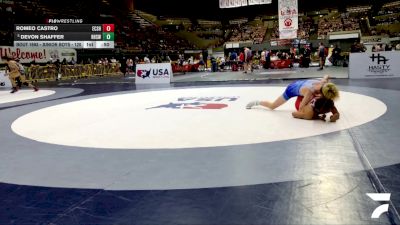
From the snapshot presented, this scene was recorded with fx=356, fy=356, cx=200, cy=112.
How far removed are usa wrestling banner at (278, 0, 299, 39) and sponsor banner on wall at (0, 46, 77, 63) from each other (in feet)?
47.1

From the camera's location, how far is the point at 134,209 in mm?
2012

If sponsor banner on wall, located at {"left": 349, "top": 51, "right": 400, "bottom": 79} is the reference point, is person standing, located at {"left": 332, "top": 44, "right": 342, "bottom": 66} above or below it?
→ above

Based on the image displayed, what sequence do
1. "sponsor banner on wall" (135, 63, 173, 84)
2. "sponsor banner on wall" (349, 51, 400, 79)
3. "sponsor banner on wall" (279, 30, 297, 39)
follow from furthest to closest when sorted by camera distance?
"sponsor banner on wall" (279, 30, 297, 39) → "sponsor banner on wall" (135, 63, 173, 84) → "sponsor banner on wall" (349, 51, 400, 79)

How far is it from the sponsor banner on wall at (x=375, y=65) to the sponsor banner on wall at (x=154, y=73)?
266 inches

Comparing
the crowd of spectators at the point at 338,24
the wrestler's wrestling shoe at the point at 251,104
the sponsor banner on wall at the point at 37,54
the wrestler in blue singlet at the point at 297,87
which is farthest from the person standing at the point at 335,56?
the wrestler in blue singlet at the point at 297,87

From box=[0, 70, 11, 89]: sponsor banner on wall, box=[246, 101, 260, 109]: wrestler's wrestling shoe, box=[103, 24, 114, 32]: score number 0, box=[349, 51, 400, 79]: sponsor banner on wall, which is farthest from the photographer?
box=[103, 24, 114, 32]: score number 0

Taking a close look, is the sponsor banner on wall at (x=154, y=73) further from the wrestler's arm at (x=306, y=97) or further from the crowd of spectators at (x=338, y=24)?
the crowd of spectators at (x=338, y=24)

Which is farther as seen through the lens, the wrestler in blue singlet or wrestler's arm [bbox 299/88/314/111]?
the wrestler in blue singlet

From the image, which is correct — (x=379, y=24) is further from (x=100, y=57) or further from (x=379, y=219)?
(x=379, y=219)

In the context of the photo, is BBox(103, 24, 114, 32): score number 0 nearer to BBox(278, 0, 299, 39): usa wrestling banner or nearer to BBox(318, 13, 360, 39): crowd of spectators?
BBox(278, 0, 299, 39): usa wrestling banner

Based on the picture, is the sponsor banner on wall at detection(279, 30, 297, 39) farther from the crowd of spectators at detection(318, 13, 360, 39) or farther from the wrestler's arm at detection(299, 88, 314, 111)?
the crowd of spectators at detection(318, 13, 360, 39)
